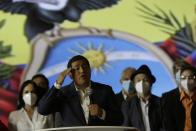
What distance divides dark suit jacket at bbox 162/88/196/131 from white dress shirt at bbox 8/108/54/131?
1382 millimetres

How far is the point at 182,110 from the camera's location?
5.23m

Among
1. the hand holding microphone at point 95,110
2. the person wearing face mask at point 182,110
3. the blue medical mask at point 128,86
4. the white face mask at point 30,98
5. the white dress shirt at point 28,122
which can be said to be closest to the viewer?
the hand holding microphone at point 95,110

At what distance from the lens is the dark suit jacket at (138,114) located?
539 cm

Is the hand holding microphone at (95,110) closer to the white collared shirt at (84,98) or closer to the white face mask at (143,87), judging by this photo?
the white collared shirt at (84,98)

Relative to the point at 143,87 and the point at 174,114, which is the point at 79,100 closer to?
the point at 174,114

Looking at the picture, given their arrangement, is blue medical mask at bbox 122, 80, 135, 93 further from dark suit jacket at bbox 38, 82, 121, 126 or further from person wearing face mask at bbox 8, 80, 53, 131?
dark suit jacket at bbox 38, 82, 121, 126

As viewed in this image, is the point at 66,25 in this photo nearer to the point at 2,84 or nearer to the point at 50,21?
the point at 50,21

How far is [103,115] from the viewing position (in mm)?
Answer: 3789

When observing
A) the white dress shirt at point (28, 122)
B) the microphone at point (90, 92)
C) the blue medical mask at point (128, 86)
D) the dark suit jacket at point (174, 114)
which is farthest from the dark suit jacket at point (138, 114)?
the microphone at point (90, 92)

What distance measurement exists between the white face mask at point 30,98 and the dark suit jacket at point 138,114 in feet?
3.72

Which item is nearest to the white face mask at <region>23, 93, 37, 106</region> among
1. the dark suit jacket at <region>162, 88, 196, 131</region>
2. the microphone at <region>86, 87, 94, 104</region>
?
the dark suit jacket at <region>162, 88, 196, 131</region>

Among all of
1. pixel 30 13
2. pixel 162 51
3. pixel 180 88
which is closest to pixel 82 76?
pixel 180 88

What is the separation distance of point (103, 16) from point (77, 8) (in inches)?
24.9

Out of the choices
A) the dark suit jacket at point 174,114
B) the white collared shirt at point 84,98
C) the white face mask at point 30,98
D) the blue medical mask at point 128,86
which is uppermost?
the blue medical mask at point 128,86
